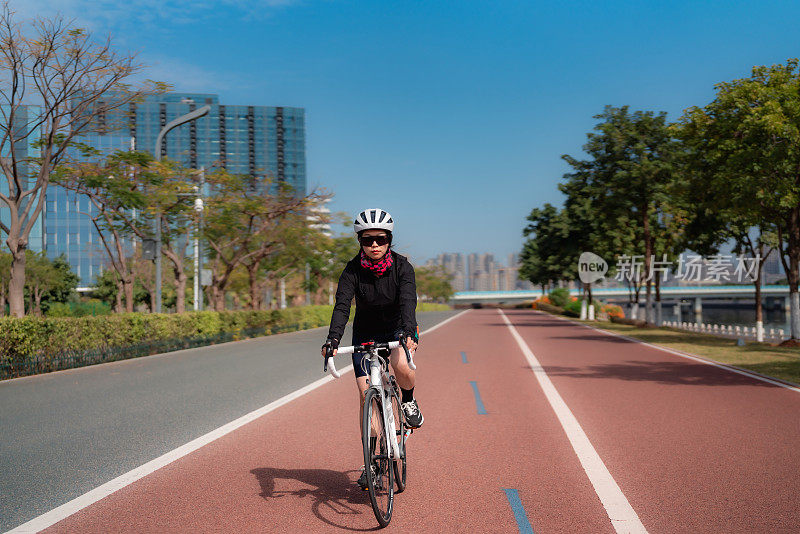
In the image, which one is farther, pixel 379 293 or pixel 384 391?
pixel 379 293

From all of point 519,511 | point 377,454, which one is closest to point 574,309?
point 519,511

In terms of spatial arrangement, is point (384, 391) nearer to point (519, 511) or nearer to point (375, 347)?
point (375, 347)

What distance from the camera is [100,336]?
17000mm

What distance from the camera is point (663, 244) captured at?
119 feet

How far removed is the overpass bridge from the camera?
110719 mm

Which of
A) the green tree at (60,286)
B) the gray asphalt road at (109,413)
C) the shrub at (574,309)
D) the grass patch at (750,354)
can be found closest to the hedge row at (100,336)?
the gray asphalt road at (109,413)

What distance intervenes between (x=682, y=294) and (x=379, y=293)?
121582 millimetres

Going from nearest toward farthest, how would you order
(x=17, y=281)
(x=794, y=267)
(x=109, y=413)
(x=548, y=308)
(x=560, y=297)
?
(x=109, y=413), (x=17, y=281), (x=794, y=267), (x=560, y=297), (x=548, y=308)

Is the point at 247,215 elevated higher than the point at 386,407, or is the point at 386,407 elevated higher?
the point at 247,215

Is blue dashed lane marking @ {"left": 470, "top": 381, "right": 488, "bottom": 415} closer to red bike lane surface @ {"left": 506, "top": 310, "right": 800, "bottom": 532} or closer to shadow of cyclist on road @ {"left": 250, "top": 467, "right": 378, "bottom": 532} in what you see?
red bike lane surface @ {"left": 506, "top": 310, "right": 800, "bottom": 532}

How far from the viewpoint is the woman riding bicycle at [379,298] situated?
495 cm

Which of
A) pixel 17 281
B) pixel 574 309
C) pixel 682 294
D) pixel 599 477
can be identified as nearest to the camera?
pixel 599 477

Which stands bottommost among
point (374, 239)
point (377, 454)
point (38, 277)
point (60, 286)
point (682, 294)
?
point (682, 294)

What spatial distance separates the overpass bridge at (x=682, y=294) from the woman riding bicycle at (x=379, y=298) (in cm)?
7863
